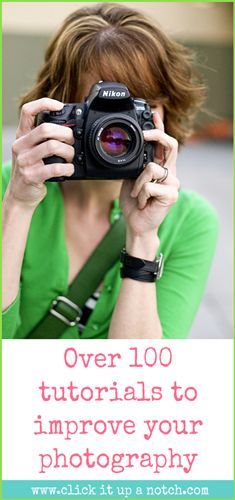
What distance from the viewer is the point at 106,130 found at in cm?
134

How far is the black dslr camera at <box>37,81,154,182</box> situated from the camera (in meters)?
1.33

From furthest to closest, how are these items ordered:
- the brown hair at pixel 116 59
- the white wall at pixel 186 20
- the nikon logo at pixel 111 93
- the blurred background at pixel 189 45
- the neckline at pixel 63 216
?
the white wall at pixel 186 20 < the blurred background at pixel 189 45 < the neckline at pixel 63 216 < the brown hair at pixel 116 59 < the nikon logo at pixel 111 93

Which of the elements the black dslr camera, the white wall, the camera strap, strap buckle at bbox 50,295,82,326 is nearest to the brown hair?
the black dslr camera

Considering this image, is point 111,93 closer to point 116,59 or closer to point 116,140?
point 116,140

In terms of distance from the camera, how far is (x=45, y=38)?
14039mm

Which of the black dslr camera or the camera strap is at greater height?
the black dslr camera

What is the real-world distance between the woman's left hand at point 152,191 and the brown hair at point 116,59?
18 cm

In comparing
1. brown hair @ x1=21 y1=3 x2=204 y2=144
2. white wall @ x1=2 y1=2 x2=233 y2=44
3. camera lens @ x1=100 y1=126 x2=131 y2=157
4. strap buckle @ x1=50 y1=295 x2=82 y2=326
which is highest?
white wall @ x1=2 y1=2 x2=233 y2=44

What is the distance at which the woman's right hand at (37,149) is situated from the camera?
4.30 ft

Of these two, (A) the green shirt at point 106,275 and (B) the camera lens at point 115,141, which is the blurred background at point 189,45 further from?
(B) the camera lens at point 115,141

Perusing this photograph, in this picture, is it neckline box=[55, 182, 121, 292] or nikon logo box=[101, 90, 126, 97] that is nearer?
nikon logo box=[101, 90, 126, 97]

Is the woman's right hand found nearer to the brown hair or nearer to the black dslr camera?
the black dslr camera

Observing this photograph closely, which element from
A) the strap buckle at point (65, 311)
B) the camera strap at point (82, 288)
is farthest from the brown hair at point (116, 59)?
the strap buckle at point (65, 311)

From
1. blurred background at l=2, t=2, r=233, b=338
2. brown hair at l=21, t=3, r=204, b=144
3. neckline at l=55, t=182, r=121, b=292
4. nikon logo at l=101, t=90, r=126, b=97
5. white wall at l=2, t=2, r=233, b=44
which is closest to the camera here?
nikon logo at l=101, t=90, r=126, b=97
